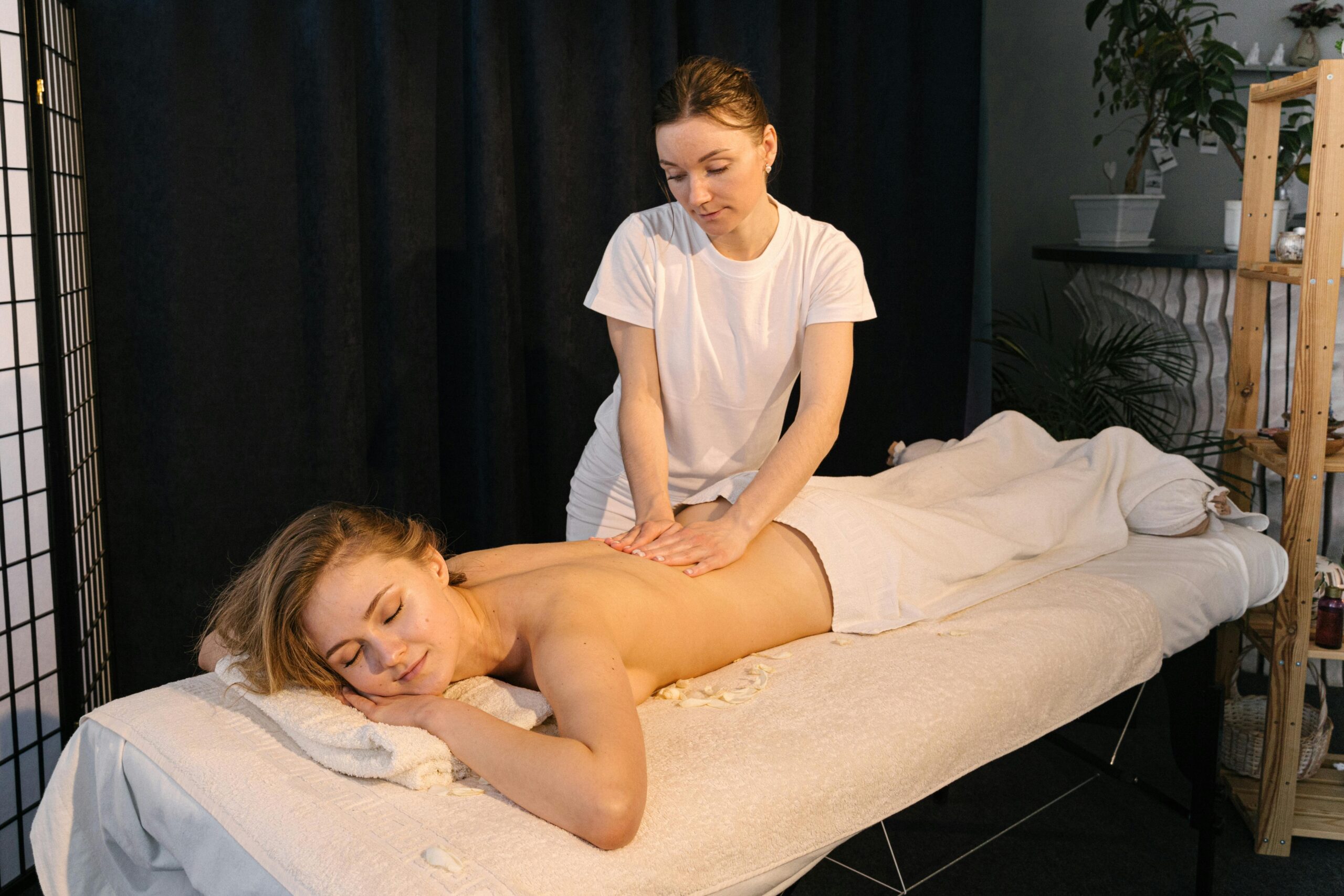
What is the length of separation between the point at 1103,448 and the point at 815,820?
3.82 feet

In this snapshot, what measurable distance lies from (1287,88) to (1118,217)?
4.05ft

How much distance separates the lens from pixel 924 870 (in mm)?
2072

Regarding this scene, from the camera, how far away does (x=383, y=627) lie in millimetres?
1297

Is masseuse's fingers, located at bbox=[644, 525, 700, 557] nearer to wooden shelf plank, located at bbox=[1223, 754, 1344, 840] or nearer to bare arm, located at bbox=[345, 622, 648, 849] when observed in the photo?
bare arm, located at bbox=[345, 622, 648, 849]

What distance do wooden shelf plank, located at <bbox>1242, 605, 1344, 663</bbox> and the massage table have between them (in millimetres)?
513

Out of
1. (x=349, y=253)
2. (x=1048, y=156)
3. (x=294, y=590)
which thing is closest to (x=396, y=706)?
(x=294, y=590)

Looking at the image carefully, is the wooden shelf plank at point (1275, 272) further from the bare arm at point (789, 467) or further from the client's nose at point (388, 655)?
the client's nose at point (388, 655)

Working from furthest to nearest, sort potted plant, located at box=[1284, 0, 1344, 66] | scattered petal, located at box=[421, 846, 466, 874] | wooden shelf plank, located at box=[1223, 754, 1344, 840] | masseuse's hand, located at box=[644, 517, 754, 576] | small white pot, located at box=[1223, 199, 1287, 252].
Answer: potted plant, located at box=[1284, 0, 1344, 66]
small white pot, located at box=[1223, 199, 1287, 252]
wooden shelf plank, located at box=[1223, 754, 1344, 840]
masseuse's hand, located at box=[644, 517, 754, 576]
scattered petal, located at box=[421, 846, 466, 874]

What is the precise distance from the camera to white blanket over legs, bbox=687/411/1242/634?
1726 mm

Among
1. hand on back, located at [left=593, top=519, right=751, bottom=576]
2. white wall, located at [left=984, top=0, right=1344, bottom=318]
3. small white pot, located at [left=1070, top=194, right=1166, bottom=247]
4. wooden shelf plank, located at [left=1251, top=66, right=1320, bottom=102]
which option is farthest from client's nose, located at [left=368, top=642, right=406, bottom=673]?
white wall, located at [left=984, top=0, right=1344, bottom=318]

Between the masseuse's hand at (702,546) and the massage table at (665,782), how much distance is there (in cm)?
16

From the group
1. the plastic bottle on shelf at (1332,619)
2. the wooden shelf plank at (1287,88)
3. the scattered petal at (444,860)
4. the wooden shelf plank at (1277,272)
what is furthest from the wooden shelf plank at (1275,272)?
the scattered petal at (444,860)

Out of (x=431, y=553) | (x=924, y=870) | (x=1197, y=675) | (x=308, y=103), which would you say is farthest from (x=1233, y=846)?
(x=308, y=103)

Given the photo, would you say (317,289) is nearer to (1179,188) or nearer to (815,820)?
(815,820)
